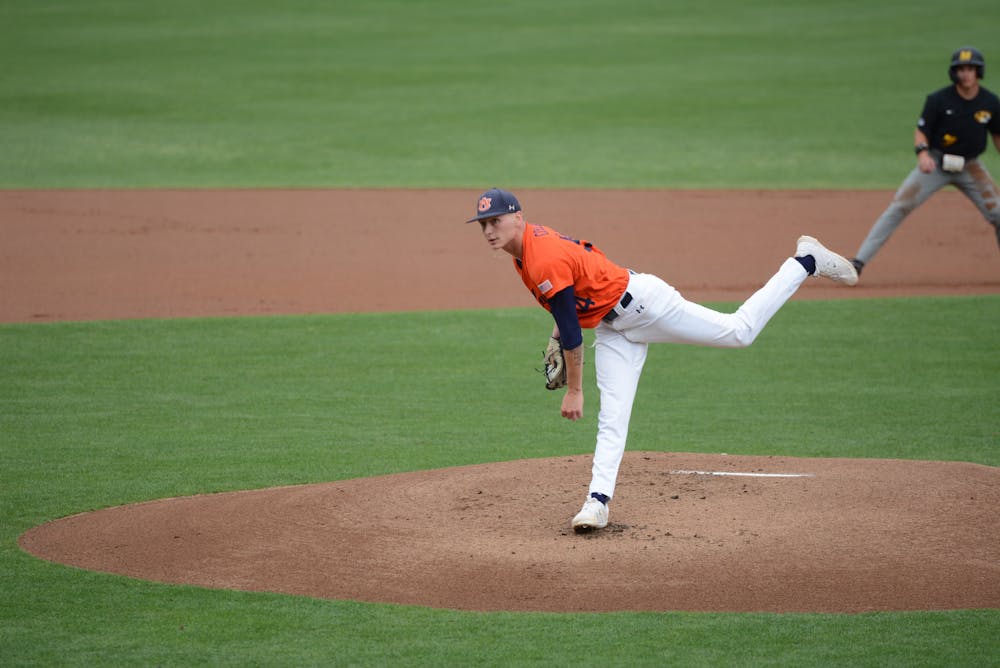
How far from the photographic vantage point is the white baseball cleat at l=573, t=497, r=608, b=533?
Result: 263 inches

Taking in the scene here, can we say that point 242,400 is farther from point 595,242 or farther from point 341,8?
point 341,8

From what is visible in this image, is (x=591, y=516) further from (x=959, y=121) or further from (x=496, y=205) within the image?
(x=959, y=121)

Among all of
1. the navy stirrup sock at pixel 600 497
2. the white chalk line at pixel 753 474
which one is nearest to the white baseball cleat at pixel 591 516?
the navy stirrup sock at pixel 600 497

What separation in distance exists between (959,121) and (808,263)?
5404 millimetres

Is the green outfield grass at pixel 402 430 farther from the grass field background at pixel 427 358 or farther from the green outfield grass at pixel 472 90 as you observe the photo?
the green outfield grass at pixel 472 90

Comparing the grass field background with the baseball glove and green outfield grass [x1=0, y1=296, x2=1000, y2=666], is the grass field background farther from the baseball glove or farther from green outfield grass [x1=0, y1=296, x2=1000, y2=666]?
the baseball glove

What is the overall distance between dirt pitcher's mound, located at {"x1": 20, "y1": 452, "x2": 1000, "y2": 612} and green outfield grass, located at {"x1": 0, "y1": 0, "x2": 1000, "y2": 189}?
13.0 meters

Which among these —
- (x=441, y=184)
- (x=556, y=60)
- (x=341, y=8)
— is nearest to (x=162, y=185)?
(x=441, y=184)

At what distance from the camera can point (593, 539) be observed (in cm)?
672

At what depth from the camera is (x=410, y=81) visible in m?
29.0

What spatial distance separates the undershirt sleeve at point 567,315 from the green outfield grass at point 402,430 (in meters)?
1.40

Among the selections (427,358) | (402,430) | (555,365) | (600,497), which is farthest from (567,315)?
(427,358)

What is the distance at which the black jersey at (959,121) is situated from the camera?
12047 millimetres

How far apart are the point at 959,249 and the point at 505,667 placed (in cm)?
1233
